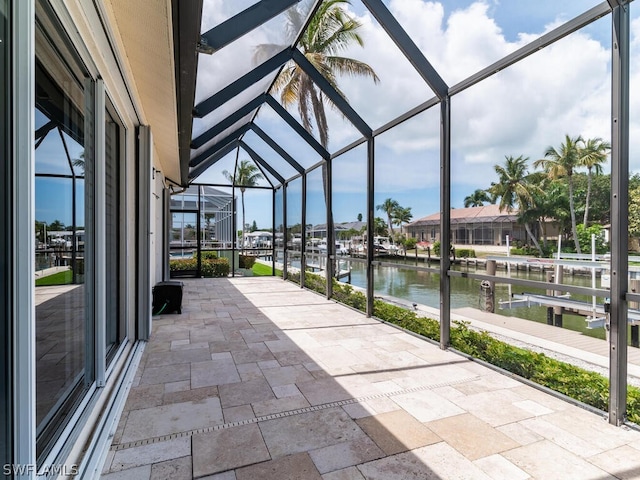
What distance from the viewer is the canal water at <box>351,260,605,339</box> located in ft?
8.77

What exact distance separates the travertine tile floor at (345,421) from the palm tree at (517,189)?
1.28m

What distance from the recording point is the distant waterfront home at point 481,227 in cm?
306

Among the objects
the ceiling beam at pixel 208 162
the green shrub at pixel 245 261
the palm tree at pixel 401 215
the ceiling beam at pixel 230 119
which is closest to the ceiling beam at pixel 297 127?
the ceiling beam at pixel 230 119

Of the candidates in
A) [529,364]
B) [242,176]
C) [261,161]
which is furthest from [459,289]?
[242,176]

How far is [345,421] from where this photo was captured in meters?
2.33

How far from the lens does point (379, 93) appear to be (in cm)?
443

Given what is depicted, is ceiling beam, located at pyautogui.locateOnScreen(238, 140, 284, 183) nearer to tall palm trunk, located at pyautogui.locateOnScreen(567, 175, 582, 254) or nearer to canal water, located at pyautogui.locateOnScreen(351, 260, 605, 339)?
canal water, located at pyautogui.locateOnScreen(351, 260, 605, 339)

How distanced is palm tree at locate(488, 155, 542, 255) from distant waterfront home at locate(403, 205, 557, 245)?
2.0 inches

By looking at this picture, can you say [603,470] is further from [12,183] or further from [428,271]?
[12,183]

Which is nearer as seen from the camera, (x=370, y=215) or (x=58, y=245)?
(x=58, y=245)

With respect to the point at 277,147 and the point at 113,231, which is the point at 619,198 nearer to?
the point at 113,231

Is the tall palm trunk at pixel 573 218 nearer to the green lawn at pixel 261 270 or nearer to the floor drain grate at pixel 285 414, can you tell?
the floor drain grate at pixel 285 414

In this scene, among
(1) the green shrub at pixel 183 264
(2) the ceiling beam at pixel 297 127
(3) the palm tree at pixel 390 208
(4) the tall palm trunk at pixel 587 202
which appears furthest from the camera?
(1) the green shrub at pixel 183 264

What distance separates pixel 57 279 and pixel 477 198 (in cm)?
323
